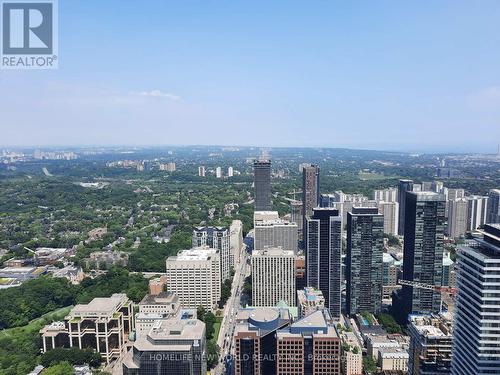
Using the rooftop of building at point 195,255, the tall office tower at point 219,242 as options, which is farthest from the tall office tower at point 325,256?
the tall office tower at point 219,242

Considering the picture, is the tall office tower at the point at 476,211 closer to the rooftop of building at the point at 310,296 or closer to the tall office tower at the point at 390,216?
the tall office tower at the point at 390,216

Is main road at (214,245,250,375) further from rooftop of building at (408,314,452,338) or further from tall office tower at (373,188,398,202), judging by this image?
tall office tower at (373,188,398,202)

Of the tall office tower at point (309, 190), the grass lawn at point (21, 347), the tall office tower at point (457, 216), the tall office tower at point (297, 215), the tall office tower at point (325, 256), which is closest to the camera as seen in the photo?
the grass lawn at point (21, 347)

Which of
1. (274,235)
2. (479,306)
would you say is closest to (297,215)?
(274,235)

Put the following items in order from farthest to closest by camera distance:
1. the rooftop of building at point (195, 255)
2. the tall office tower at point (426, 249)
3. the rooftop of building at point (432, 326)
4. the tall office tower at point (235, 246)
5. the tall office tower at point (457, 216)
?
the tall office tower at point (457, 216), the tall office tower at point (235, 246), the rooftop of building at point (195, 255), the tall office tower at point (426, 249), the rooftop of building at point (432, 326)

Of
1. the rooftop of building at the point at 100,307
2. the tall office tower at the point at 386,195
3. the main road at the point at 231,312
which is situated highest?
the tall office tower at the point at 386,195

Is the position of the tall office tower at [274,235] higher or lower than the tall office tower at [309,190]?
lower

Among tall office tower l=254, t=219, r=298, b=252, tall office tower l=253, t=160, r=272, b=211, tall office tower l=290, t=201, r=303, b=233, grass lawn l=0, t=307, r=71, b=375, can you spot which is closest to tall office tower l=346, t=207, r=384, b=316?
tall office tower l=254, t=219, r=298, b=252

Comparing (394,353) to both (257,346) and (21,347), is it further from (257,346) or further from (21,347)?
(21,347)
